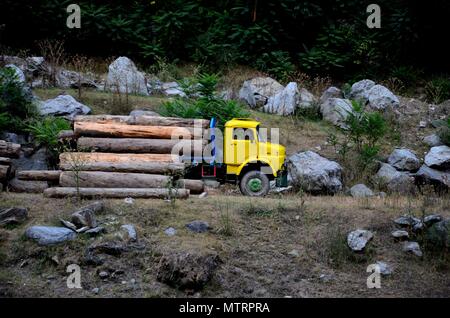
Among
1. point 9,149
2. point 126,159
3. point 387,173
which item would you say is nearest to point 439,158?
point 387,173

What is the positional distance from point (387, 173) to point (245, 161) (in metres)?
3.88

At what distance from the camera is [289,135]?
15.3 metres

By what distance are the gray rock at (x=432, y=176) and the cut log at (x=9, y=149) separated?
919 centimetres

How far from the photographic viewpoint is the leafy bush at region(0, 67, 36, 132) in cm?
1295

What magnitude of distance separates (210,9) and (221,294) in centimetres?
1627

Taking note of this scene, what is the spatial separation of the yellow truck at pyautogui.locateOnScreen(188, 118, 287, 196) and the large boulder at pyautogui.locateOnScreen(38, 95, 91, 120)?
13.9 ft

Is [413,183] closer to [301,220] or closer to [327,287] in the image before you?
[301,220]

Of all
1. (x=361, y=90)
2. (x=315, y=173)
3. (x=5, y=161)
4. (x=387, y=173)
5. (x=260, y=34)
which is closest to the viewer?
(x=5, y=161)

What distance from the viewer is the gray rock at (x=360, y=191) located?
39.5ft

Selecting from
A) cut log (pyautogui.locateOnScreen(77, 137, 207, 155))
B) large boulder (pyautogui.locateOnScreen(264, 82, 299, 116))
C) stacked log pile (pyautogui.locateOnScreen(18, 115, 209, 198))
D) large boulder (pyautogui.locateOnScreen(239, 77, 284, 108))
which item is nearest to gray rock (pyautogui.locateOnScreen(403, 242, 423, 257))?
stacked log pile (pyautogui.locateOnScreen(18, 115, 209, 198))

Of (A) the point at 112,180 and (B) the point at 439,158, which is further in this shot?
(B) the point at 439,158

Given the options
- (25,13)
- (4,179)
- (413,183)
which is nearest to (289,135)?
(413,183)

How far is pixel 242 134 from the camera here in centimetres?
1164

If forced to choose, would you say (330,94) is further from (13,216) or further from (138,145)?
(13,216)
